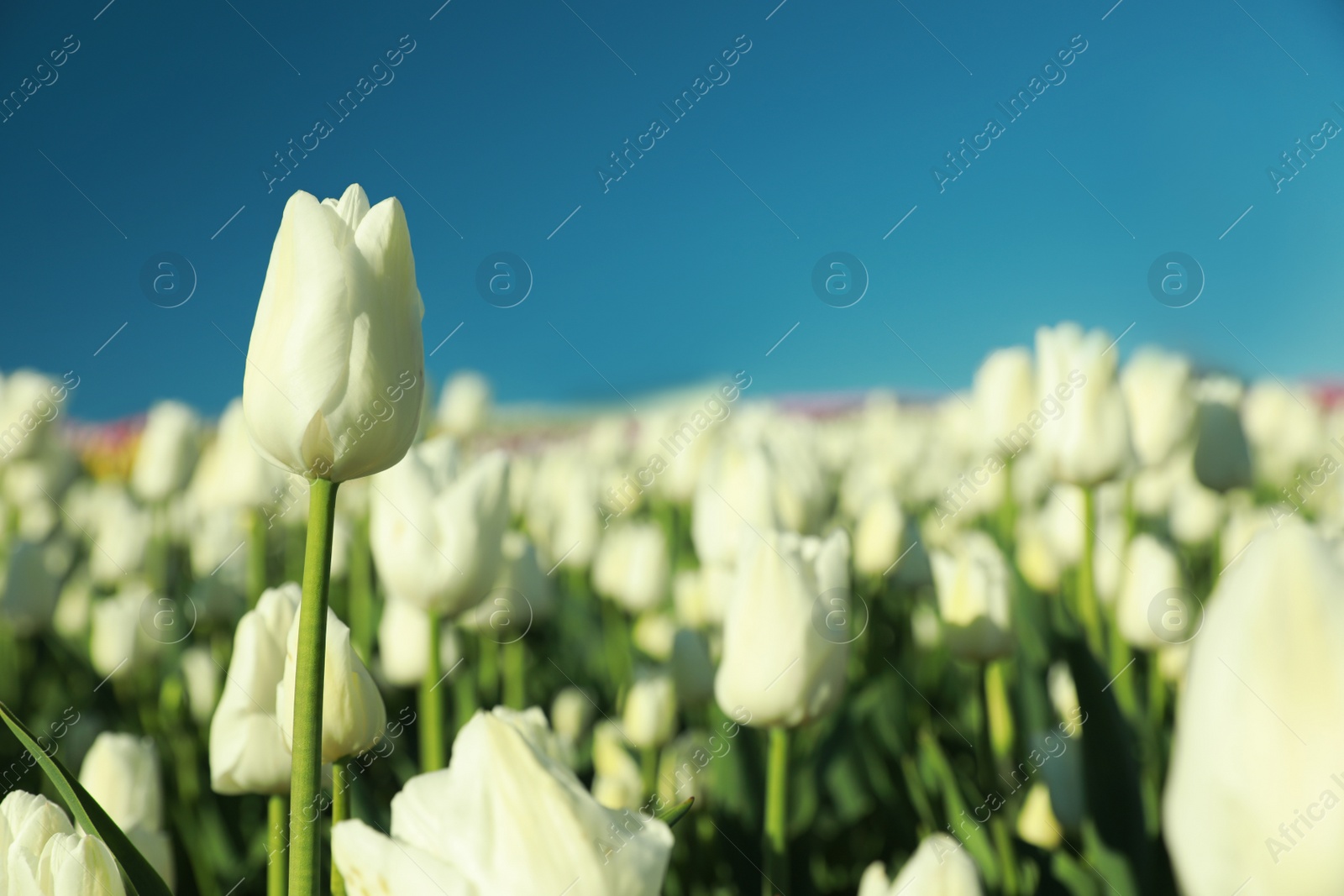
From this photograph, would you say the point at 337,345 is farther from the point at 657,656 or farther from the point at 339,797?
the point at 657,656

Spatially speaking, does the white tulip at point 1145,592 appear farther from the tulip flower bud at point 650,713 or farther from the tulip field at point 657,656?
the tulip flower bud at point 650,713

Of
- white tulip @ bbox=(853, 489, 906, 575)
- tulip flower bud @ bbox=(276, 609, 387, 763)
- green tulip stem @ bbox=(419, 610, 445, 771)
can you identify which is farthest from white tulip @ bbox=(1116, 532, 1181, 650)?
tulip flower bud @ bbox=(276, 609, 387, 763)

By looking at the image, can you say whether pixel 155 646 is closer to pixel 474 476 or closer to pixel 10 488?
pixel 474 476

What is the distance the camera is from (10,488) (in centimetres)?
362

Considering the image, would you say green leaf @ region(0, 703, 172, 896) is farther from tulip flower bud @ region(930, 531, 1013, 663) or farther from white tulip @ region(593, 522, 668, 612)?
white tulip @ region(593, 522, 668, 612)

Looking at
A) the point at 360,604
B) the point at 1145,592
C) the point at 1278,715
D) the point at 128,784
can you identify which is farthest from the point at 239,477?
the point at 1278,715

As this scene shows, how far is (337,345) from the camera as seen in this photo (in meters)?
0.62

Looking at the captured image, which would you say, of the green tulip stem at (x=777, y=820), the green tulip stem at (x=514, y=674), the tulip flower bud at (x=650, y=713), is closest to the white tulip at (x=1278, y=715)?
the green tulip stem at (x=777, y=820)

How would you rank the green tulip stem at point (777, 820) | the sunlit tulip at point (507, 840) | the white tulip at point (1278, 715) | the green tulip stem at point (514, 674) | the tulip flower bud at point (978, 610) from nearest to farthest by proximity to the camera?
the white tulip at point (1278, 715), the sunlit tulip at point (507, 840), the green tulip stem at point (777, 820), the tulip flower bud at point (978, 610), the green tulip stem at point (514, 674)

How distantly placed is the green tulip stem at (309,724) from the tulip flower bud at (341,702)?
0.61 ft

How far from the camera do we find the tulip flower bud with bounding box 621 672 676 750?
1636 millimetres

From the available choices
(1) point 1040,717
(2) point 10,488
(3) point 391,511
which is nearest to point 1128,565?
(1) point 1040,717

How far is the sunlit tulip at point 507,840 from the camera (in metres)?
0.47

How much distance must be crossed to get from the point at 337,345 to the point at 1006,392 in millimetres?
2073
